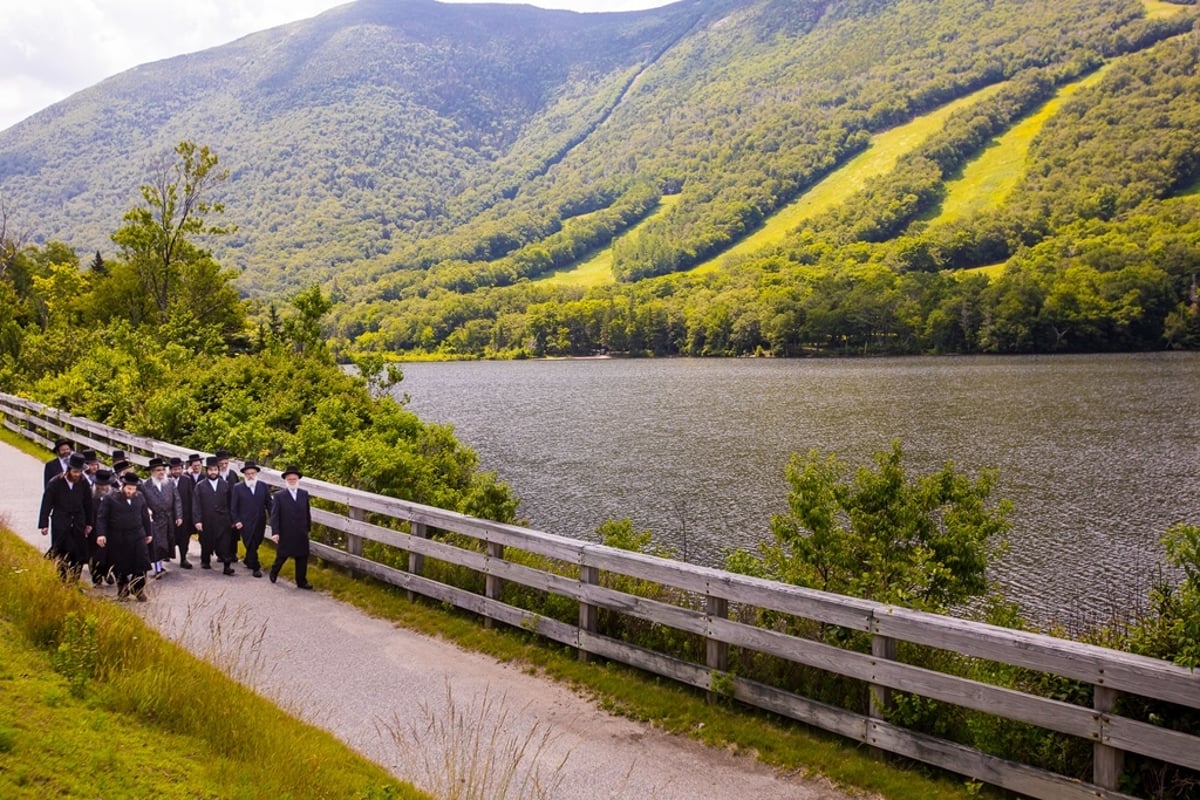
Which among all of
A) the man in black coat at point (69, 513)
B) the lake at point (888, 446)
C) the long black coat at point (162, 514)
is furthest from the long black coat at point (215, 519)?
the lake at point (888, 446)

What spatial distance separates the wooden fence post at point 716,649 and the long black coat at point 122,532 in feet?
24.7

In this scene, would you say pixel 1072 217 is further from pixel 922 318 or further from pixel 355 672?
pixel 355 672

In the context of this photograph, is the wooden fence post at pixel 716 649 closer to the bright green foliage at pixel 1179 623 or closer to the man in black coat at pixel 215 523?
the bright green foliage at pixel 1179 623

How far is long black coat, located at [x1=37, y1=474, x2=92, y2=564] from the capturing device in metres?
11.1

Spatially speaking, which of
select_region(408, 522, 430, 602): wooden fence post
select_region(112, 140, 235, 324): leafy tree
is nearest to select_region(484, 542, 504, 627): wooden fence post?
select_region(408, 522, 430, 602): wooden fence post

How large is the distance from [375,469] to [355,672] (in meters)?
6.38

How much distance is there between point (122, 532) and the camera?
10.7m

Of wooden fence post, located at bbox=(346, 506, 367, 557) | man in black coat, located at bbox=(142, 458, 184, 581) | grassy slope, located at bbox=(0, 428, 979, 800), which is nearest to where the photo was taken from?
grassy slope, located at bbox=(0, 428, 979, 800)

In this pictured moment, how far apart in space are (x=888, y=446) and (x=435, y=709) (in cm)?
3431

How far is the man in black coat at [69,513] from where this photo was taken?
1113cm

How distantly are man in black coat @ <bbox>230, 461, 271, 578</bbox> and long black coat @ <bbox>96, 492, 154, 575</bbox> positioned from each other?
1.82m

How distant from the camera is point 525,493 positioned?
30.8m

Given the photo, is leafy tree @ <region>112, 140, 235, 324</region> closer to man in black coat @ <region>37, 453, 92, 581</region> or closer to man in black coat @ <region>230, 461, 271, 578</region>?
man in black coat @ <region>230, 461, 271, 578</region>

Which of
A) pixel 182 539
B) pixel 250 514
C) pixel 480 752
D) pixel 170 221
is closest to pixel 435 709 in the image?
pixel 480 752
